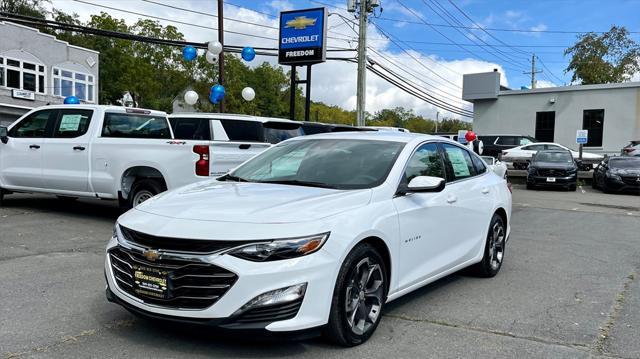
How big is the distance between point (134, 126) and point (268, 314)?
21.5ft

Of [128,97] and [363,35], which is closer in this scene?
[363,35]

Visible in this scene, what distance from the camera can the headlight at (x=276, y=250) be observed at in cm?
347

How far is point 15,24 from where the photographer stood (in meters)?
35.8

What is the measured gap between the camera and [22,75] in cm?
3619

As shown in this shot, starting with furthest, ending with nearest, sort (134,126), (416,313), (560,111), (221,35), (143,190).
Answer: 1. (560,111)
2. (221,35)
3. (134,126)
4. (143,190)
5. (416,313)

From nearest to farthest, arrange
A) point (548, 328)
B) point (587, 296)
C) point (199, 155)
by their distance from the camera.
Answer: point (548, 328)
point (587, 296)
point (199, 155)

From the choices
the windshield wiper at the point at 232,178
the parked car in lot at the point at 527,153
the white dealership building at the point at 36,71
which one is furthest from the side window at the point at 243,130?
the white dealership building at the point at 36,71

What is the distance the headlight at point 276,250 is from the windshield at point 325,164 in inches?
39.8

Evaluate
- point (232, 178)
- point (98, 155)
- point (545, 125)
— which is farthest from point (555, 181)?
point (232, 178)

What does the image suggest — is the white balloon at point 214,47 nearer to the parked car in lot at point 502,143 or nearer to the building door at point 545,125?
the parked car in lot at point 502,143

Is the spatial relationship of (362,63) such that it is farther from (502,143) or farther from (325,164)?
(325,164)

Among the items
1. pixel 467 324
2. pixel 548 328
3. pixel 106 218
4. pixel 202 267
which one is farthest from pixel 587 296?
pixel 106 218

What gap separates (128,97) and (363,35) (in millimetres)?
33197

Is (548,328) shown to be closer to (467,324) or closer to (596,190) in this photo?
(467,324)
